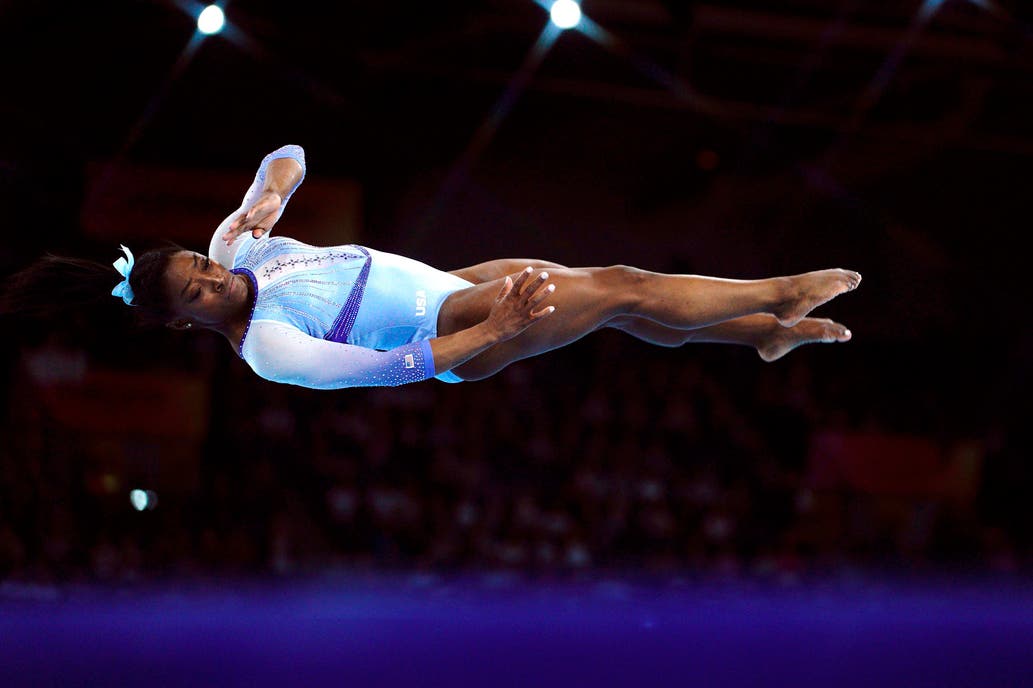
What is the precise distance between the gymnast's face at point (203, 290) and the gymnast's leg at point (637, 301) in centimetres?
68

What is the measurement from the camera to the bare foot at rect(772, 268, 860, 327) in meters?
3.35

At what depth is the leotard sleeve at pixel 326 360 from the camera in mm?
2938

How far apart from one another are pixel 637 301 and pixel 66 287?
1795 millimetres

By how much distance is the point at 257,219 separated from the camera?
10.6ft

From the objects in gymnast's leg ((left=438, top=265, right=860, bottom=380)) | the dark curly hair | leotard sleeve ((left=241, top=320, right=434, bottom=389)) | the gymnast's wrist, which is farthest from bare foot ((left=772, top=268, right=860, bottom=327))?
the dark curly hair

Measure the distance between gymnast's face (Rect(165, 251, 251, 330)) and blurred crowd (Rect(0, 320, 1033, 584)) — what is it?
3.55m

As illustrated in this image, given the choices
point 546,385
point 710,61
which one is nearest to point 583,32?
point 710,61

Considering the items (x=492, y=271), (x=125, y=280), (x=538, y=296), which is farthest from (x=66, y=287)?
(x=538, y=296)

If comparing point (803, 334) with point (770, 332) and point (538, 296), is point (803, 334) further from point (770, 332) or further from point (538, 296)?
point (538, 296)

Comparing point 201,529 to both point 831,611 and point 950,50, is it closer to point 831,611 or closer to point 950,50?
point 831,611

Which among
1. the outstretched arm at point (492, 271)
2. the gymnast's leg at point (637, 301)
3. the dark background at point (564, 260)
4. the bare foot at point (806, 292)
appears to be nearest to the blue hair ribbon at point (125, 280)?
the gymnast's leg at point (637, 301)

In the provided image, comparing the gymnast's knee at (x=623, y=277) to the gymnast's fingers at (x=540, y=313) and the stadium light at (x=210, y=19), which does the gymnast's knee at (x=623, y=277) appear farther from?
the stadium light at (x=210, y=19)

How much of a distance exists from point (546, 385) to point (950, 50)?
4277 mm

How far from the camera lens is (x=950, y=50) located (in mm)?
8453
